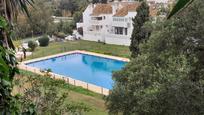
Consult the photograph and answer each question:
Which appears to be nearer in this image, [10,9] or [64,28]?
[10,9]

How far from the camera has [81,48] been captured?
3244cm

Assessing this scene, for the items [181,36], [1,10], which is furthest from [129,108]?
[1,10]

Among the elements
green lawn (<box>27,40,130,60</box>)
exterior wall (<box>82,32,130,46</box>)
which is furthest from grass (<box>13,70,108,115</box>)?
exterior wall (<box>82,32,130,46</box>)

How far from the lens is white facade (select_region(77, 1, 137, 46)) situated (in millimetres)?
31688

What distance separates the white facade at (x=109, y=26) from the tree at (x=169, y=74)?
19858mm

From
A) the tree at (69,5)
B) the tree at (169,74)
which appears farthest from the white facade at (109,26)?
the tree at (169,74)

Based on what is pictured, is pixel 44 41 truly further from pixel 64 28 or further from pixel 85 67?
pixel 85 67

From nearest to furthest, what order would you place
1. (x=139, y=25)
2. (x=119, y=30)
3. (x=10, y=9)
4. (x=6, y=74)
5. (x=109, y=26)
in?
(x=6, y=74), (x=10, y=9), (x=139, y=25), (x=119, y=30), (x=109, y=26)

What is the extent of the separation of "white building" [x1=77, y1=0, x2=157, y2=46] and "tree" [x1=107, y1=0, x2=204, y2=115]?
65.2 feet

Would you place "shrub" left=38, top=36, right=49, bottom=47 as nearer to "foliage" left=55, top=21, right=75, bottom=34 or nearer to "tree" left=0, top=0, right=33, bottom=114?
"foliage" left=55, top=21, right=75, bottom=34

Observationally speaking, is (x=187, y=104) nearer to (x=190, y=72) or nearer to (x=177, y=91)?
(x=177, y=91)

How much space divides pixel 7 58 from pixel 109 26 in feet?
103

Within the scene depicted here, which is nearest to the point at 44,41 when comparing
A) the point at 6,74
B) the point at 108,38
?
the point at 108,38

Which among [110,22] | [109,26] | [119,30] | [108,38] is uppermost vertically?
[110,22]
